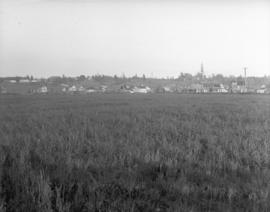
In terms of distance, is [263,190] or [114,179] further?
[114,179]

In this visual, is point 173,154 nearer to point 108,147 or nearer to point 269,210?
point 108,147

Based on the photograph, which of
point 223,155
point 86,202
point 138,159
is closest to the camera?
point 86,202

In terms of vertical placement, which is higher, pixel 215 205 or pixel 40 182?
pixel 40 182

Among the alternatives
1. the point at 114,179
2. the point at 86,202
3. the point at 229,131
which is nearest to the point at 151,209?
the point at 86,202

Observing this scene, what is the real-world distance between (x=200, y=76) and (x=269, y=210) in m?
168

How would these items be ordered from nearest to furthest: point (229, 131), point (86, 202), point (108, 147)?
point (86, 202) → point (108, 147) → point (229, 131)

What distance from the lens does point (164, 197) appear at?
5215 mm

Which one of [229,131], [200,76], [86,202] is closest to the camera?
[86,202]

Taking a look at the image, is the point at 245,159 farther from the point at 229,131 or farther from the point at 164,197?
the point at 229,131

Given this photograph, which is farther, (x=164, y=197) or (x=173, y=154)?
(x=173, y=154)

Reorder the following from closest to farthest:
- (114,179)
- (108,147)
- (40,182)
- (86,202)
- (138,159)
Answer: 1. (86,202)
2. (40,182)
3. (114,179)
4. (138,159)
5. (108,147)

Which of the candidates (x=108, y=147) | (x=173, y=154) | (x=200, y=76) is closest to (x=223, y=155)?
(x=173, y=154)

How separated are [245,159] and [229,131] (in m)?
4.97

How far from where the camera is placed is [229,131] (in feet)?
41.5
